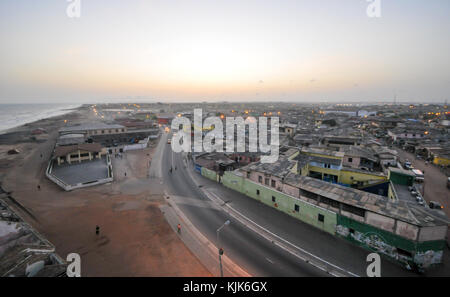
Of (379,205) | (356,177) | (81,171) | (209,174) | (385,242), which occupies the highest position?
(379,205)

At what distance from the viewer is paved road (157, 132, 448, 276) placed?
1716cm

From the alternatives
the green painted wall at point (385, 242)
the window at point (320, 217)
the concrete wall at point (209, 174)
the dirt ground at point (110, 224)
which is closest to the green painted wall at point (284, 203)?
the window at point (320, 217)

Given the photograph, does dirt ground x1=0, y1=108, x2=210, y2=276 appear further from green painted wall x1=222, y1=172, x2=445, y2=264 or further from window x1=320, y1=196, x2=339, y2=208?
window x1=320, y1=196, x2=339, y2=208

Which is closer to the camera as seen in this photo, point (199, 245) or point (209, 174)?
point (199, 245)

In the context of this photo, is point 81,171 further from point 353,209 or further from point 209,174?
point 353,209

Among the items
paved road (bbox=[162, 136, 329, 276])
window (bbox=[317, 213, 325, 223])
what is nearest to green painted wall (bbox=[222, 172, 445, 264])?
window (bbox=[317, 213, 325, 223])

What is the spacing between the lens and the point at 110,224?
23.3 m

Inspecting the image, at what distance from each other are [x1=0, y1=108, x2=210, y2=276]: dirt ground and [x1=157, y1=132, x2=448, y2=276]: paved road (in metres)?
3.70

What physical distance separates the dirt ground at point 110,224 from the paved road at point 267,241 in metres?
3.70

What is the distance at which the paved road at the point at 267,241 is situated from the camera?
17.2 m

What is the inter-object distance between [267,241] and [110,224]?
58.6 ft

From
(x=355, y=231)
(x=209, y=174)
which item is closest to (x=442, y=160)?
(x=355, y=231)
